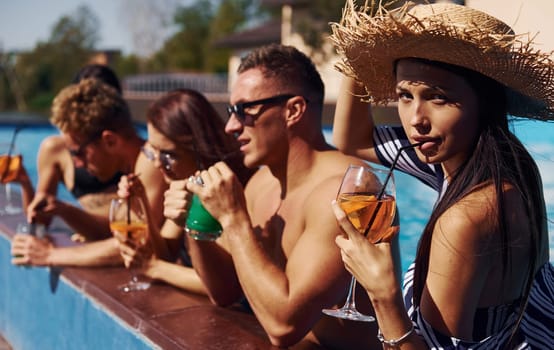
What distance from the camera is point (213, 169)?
293 cm

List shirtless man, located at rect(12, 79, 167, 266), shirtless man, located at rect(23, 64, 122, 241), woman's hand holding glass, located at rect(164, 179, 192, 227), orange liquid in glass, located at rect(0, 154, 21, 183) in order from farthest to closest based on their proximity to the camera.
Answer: orange liquid in glass, located at rect(0, 154, 21, 183) → shirtless man, located at rect(23, 64, 122, 241) → shirtless man, located at rect(12, 79, 167, 266) → woman's hand holding glass, located at rect(164, 179, 192, 227)

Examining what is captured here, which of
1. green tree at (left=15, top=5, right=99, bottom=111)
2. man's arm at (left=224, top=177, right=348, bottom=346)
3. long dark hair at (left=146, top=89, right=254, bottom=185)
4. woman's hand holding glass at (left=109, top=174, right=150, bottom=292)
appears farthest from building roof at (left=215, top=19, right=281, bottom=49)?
man's arm at (left=224, top=177, right=348, bottom=346)

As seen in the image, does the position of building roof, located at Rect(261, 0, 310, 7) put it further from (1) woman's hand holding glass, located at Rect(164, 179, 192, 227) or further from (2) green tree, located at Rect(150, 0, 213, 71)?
(2) green tree, located at Rect(150, 0, 213, 71)

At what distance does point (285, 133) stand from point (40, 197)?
2.48 meters

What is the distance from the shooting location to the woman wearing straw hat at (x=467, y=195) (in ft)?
6.70

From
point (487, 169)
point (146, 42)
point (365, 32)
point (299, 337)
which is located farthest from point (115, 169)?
point (146, 42)

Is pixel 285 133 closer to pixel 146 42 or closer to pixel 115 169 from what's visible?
pixel 115 169

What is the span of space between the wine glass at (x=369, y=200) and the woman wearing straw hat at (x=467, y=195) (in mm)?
83

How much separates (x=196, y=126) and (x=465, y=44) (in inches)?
84.8

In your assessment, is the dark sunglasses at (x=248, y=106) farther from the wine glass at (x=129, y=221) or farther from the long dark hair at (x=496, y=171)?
the long dark hair at (x=496, y=171)

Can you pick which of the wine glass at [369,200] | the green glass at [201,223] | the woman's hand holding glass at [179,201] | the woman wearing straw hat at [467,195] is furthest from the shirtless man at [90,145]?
the woman wearing straw hat at [467,195]

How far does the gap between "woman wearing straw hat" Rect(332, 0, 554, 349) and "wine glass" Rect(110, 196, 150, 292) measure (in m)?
1.83

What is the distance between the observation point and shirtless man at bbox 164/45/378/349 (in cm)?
274

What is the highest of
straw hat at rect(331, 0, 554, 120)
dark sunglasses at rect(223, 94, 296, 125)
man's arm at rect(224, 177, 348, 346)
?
straw hat at rect(331, 0, 554, 120)
